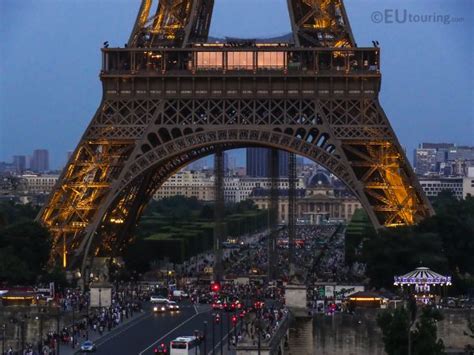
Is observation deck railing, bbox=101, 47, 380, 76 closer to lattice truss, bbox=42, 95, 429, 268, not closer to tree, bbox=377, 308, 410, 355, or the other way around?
lattice truss, bbox=42, 95, 429, 268

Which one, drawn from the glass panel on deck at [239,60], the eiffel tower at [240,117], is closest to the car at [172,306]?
the eiffel tower at [240,117]

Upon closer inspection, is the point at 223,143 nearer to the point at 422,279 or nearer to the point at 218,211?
the point at 218,211

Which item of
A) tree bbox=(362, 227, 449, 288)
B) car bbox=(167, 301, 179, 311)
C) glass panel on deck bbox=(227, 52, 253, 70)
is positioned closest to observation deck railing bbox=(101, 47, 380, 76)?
glass panel on deck bbox=(227, 52, 253, 70)

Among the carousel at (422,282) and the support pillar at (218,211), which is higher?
the support pillar at (218,211)

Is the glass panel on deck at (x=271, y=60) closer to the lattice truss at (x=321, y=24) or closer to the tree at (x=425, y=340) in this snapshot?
the lattice truss at (x=321, y=24)

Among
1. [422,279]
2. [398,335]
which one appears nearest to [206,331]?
[398,335]

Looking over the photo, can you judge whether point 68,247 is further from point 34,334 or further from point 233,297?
point 34,334
